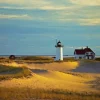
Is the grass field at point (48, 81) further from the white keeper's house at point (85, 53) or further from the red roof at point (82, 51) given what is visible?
the red roof at point (82, 51)

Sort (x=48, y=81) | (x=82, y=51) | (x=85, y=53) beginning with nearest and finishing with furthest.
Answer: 1. (x=48, y=81)
2. (x=85, y=53)
3. (x=82, y=51)

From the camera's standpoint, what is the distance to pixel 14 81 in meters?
28.0

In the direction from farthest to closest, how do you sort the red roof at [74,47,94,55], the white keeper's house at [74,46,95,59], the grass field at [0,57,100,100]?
the red roof at [74,47,94,55], the white keeper's house at [74,46,95,59], the grass field at [0,57,100,100]

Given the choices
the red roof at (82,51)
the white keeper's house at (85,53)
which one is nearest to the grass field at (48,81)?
the white keeper's house at (85,53)

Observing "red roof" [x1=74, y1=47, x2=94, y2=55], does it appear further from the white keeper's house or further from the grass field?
the grass field

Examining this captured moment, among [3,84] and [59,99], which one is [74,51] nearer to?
[3,84]

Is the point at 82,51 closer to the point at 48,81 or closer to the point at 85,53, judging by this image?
the point at 85,53

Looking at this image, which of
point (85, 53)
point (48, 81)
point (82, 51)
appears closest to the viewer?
point (48, 81)

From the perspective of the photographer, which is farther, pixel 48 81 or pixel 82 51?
pixel 82 51


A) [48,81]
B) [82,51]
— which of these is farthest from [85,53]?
[48,81]

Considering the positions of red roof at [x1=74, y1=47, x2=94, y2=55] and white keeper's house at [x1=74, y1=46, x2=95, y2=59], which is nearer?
white keeper's house at [x1=74, y1=46, x2=95, y2=59]

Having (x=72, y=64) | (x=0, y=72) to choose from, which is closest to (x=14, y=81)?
(x=0, y=72)

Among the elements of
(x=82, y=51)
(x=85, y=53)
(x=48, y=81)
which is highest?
(x=82, y=51)

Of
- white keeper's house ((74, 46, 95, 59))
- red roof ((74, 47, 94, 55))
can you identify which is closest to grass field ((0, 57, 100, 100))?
white keeper's house ((74, 46, 95, 59))
